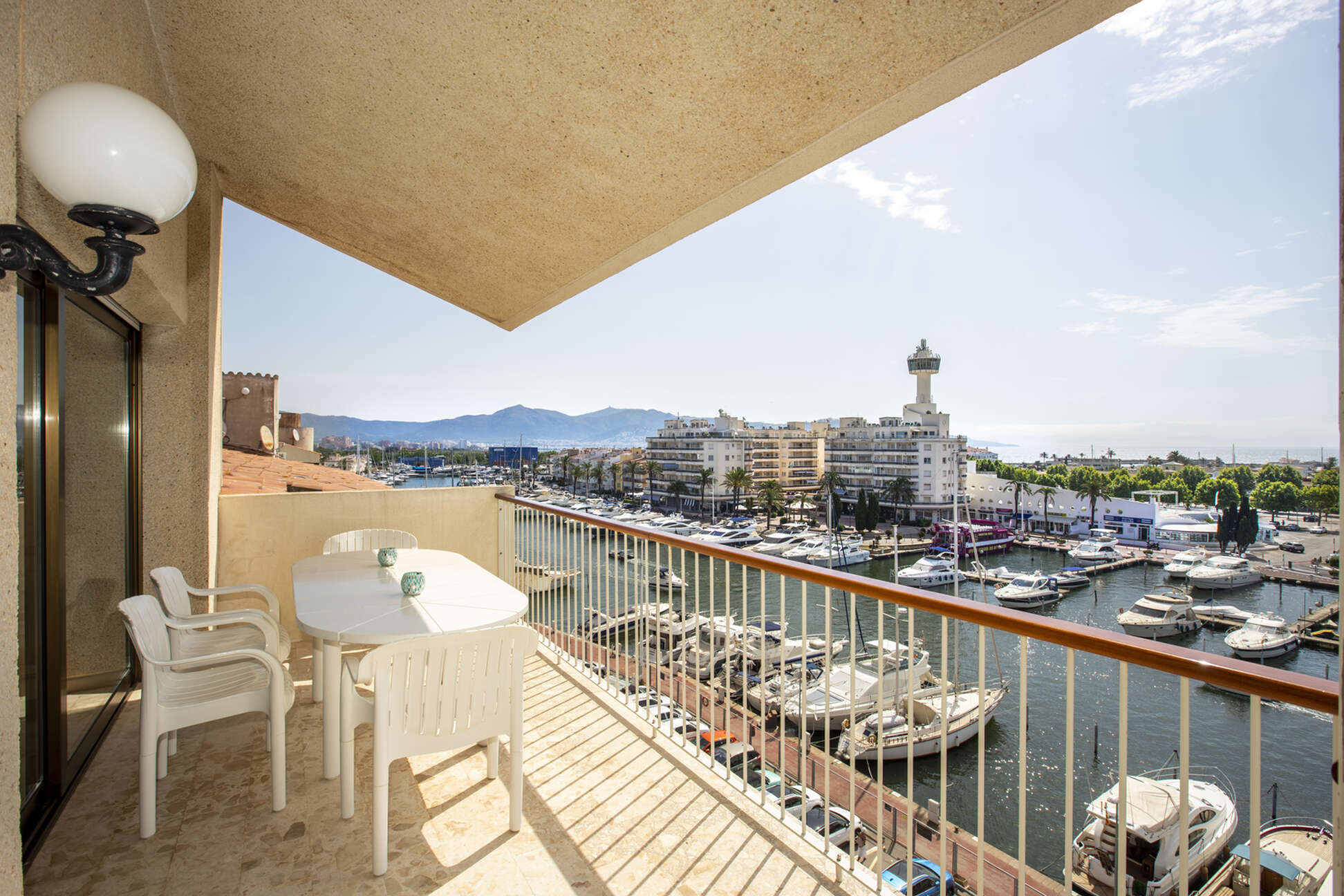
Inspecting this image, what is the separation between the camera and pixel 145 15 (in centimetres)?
240

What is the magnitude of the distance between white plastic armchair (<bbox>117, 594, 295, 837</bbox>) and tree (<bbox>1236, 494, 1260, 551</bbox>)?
2005cm

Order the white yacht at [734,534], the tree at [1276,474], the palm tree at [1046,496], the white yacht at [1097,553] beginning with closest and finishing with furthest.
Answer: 1. the tree at [1276,474]
2. the white yacht at [1097,553]
3. the palm tree at [1046,496]
4. the white yacht at [734,534]

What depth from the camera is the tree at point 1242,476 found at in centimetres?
1500

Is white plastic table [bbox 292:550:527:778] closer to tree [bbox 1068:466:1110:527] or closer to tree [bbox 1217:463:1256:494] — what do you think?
tree [bbox 1217:463:1256:494]

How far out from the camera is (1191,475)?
1878 cm

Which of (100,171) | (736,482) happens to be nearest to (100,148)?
(100,171)

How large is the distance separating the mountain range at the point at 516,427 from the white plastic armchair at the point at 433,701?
1763cm

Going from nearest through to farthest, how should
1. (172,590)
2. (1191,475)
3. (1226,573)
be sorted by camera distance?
(172,590) < (1226,573) < (1191,475)

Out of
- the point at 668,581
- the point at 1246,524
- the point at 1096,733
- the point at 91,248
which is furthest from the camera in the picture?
the point at 1246,524

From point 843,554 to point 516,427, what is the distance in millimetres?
50372

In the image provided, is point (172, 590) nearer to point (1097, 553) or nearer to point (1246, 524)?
point (1246, 524)

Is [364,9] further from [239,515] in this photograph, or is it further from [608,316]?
[608,316]

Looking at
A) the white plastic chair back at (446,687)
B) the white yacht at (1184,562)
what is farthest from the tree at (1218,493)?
the white plastic chair back at (446,687)

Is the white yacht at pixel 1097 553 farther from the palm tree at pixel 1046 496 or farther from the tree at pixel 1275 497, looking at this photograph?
the tree at pixel 1275 497
